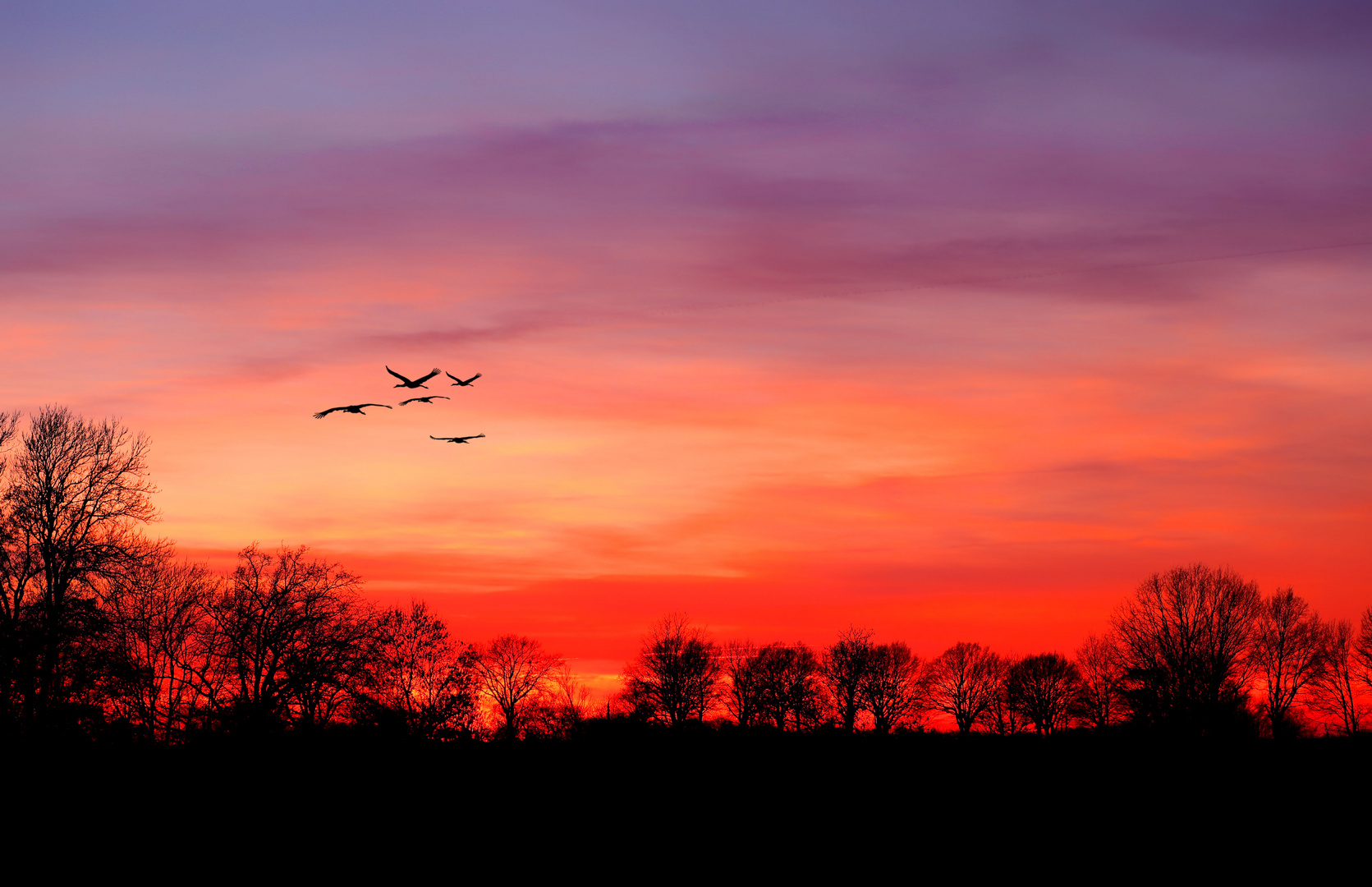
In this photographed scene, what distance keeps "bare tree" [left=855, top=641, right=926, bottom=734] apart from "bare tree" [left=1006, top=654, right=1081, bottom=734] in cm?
984

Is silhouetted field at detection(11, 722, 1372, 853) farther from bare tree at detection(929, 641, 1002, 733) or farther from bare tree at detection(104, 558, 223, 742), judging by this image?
bare tree at detection(929, 641, 1002, 733)

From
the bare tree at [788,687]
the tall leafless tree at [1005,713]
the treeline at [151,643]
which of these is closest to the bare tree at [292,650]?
the treeline at [151,643]

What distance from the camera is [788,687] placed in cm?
10406

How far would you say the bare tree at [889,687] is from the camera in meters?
105

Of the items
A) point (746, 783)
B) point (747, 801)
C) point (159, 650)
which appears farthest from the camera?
point (159, 650)

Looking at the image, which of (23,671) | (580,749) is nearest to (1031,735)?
(580,749)

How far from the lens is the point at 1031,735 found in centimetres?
4106

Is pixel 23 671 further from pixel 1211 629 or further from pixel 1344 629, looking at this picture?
pixel 1344 629

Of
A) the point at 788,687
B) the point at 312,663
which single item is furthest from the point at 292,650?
the point at 788,687

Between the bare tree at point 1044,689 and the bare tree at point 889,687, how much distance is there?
9.84m

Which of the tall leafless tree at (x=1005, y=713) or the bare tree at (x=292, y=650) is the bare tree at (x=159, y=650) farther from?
the tall leafless tree at (x=1005, y=713)

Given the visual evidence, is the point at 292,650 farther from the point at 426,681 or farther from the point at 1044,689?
the point at 1044,689

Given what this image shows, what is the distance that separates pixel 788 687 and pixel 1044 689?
27.3m

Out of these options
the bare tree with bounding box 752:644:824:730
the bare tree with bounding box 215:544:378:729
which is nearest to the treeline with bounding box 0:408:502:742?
the bare tree with bounding box 215:544:378:729
